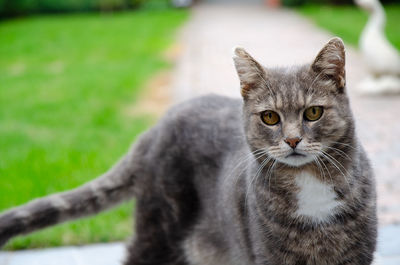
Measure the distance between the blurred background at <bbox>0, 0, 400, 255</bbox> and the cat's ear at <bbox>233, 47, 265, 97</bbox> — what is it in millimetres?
1594

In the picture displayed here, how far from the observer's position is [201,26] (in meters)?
13.2

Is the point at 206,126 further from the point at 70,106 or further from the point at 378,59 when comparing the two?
the point at 378,59

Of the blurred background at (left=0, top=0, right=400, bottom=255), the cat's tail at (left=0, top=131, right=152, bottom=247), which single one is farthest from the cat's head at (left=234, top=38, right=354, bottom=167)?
the blurred background at (left=0, top=0, right=400, bottom=255)

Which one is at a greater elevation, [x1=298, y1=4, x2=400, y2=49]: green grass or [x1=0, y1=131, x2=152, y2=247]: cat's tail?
[x1=298, y1=4, x2=400, y2=49]: green grass

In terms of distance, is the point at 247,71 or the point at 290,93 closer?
the point at 290,93

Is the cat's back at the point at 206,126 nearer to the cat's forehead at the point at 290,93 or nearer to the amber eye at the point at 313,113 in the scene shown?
the cat's forehead at the point at 290,93

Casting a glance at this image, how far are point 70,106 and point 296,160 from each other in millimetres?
4927

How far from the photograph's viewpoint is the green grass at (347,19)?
10508 mm

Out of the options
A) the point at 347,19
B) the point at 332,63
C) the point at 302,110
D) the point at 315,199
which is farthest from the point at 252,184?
the point at 347,19

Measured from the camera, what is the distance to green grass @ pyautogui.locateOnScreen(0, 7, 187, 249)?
4.27 metres

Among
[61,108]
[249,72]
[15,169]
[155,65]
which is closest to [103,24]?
[155,65]

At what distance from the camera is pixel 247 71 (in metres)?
2.69

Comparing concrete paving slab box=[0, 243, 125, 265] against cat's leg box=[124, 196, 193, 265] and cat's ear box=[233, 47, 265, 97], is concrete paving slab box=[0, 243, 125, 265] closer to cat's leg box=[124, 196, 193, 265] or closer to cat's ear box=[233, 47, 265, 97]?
cat's leg box=[124, 196, 193, 265]

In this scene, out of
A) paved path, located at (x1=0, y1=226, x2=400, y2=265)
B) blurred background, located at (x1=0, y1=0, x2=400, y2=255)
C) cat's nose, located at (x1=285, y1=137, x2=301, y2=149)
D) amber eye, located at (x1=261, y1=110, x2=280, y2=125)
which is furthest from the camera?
blurred background, located at (x1=0, y1=0, x2=400, y2=255)
